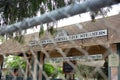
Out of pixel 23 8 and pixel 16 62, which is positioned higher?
pixel 23 8

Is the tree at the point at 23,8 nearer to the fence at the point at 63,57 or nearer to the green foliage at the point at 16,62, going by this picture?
the fence at the point at 63,57

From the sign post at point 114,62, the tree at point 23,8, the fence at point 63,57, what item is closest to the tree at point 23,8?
the tree at point 23,8

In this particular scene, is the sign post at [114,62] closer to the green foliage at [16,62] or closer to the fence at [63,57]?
the fence at [63,57]

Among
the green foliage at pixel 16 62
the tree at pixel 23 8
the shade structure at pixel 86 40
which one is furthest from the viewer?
the tree at pixel 23 8

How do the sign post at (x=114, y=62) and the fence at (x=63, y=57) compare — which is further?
the fence at (x=63, y=57)

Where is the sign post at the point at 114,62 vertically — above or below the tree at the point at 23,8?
below

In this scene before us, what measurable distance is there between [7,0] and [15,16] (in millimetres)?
409

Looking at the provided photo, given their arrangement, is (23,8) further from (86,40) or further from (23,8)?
(86,40)

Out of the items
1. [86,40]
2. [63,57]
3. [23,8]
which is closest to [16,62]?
[23,8]

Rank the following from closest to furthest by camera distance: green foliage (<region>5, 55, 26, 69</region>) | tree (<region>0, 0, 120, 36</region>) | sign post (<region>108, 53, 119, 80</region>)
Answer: sign post (<region>108, 53, 119, 80</region>)
green foliage (<region>5, 55, 26, 69</region>)
tree (<region>0, 0, 120, 36</region>)

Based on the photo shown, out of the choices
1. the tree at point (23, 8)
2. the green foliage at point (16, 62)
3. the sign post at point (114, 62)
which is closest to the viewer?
the sign post at point (114, 62)

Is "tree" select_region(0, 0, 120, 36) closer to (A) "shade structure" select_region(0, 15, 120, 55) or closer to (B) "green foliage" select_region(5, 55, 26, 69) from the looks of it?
(A) "shade structure" select_region(0, 15, 120, 55)

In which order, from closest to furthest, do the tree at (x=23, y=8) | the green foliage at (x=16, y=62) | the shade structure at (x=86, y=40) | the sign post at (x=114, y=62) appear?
the sign post at (x=114, y=62), the shade structure at (x=86, y=40), the green foliage at (x=16, y=62), the tree at (x=23, y=8)

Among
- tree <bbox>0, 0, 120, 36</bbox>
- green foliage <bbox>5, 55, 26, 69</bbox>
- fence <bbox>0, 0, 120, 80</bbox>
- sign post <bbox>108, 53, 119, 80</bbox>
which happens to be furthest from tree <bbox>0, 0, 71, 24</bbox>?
sign post <bbox>108, 53, 119, 80</bbox>
